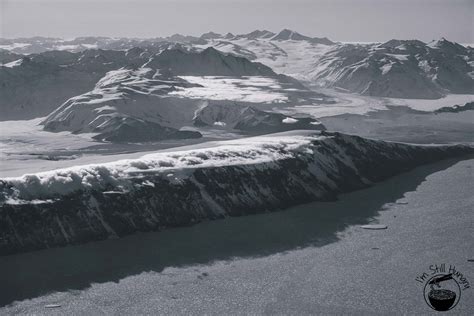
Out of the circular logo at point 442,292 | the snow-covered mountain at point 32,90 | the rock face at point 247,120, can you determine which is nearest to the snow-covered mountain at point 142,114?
the rock face at point 247,120

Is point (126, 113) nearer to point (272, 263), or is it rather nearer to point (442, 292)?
point (272, 263)

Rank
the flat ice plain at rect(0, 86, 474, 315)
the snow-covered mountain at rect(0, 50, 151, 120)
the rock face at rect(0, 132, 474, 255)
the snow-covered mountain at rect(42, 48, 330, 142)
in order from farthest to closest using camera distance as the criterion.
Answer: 1. the snow-covered mountain at rect(0, 50, 151, 120)
2. the snow-covered mountain at rect(42, 48, 330, 142)
3. the rock face at rect(0, 132, 474, 255)
4. the flat ice plain at rect(0, 86, 474, 315)

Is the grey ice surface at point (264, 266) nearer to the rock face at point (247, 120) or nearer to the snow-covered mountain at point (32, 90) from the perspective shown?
the rock face at point (247, 120)

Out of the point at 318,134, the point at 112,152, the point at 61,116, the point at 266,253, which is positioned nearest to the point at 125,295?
the point at 266,253

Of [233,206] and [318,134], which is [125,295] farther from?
[318,134]

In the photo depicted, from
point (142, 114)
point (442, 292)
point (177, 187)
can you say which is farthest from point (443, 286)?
point (142, 114)

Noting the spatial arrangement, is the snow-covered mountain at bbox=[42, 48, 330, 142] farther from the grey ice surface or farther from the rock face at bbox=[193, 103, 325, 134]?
the grey ice surface

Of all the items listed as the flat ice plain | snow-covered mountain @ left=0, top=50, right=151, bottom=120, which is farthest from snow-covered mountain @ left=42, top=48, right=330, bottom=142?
the flat ice plain
